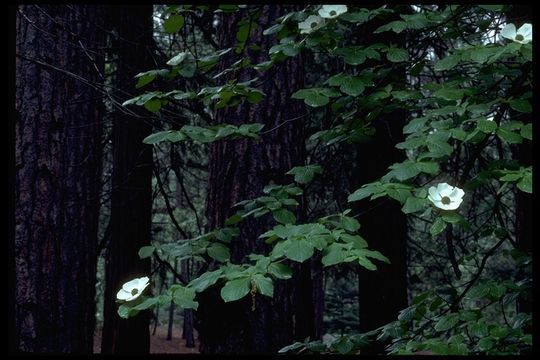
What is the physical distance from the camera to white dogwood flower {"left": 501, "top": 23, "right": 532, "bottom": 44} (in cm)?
165

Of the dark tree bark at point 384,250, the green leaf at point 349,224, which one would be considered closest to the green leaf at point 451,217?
the green leaf at point 349,224

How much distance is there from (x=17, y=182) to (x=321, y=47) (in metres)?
2.24

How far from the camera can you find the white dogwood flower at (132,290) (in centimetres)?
181

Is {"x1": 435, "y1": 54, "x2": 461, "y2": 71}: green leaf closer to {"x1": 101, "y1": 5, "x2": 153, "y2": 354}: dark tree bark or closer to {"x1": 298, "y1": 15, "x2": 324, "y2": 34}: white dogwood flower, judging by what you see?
{"x1": 298, "y1": 15, "x2": 324, "y2": 34}: white dogwood flower

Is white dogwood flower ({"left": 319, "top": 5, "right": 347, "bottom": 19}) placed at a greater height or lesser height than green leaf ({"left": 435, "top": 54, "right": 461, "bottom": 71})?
greater

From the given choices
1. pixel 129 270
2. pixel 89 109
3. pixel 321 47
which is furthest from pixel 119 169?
pixel 321 47

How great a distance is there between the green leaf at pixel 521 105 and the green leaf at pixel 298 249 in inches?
32.7

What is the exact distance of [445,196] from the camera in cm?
168

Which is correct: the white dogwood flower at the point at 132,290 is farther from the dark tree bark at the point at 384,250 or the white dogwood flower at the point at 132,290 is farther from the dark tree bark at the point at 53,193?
the dark tree bark at the point at 384,250

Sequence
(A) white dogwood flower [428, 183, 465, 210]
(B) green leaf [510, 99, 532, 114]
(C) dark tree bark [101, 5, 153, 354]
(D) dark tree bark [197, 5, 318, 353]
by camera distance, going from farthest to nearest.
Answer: (C) dark tree bark [101, 5, 153, 354], (D) dark tree bark [197, 5, 318, 353], (B) green leaf [510, 99, 532, 114], (A) white dogwood flower [428, 183, 465, 210]

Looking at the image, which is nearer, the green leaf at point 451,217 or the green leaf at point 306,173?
the green leaf at point 451,217

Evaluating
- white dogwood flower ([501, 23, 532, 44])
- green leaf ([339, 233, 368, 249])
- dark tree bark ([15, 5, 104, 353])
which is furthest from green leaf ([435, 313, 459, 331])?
dark tree bark ([15, 5, 104, 353])

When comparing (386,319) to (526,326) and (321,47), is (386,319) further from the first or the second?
(321,47)

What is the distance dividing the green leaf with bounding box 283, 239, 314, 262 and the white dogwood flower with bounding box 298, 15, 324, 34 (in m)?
0.81
